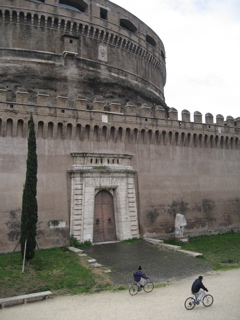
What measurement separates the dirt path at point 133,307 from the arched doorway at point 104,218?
7.88 meters

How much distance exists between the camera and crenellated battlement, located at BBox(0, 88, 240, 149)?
656 inches

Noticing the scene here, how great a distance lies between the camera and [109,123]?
19.0 metres

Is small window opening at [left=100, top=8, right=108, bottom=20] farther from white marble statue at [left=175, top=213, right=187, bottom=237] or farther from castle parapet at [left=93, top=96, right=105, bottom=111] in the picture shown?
white marble statue at [left=175, top=213, right=187, bottom=237]

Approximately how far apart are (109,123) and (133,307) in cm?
1199

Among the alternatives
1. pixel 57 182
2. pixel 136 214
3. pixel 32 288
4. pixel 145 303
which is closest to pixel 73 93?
pixel 57 182

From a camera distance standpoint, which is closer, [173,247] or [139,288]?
[139,288]

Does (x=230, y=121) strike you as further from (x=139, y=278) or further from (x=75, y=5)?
(x=139, y=278)

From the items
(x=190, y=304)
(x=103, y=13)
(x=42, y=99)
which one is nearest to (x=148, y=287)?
(x=190, y=304)

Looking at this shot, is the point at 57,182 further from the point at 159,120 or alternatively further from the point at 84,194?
the point at 159,120

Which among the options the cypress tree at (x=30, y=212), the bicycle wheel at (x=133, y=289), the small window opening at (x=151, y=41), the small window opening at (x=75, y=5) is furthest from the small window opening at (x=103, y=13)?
the bicycle wheel at (x=133, y=289)

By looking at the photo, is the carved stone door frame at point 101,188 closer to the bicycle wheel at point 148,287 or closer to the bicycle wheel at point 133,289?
the bicycle wheel at point 148,287

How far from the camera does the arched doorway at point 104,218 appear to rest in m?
17.9

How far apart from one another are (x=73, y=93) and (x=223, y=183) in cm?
1322

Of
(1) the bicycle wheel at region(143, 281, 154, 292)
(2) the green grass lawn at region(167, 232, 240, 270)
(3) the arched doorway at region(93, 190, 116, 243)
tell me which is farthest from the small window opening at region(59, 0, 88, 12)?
(1) the bicycle wheel at region(143, 281, 154, 292)
